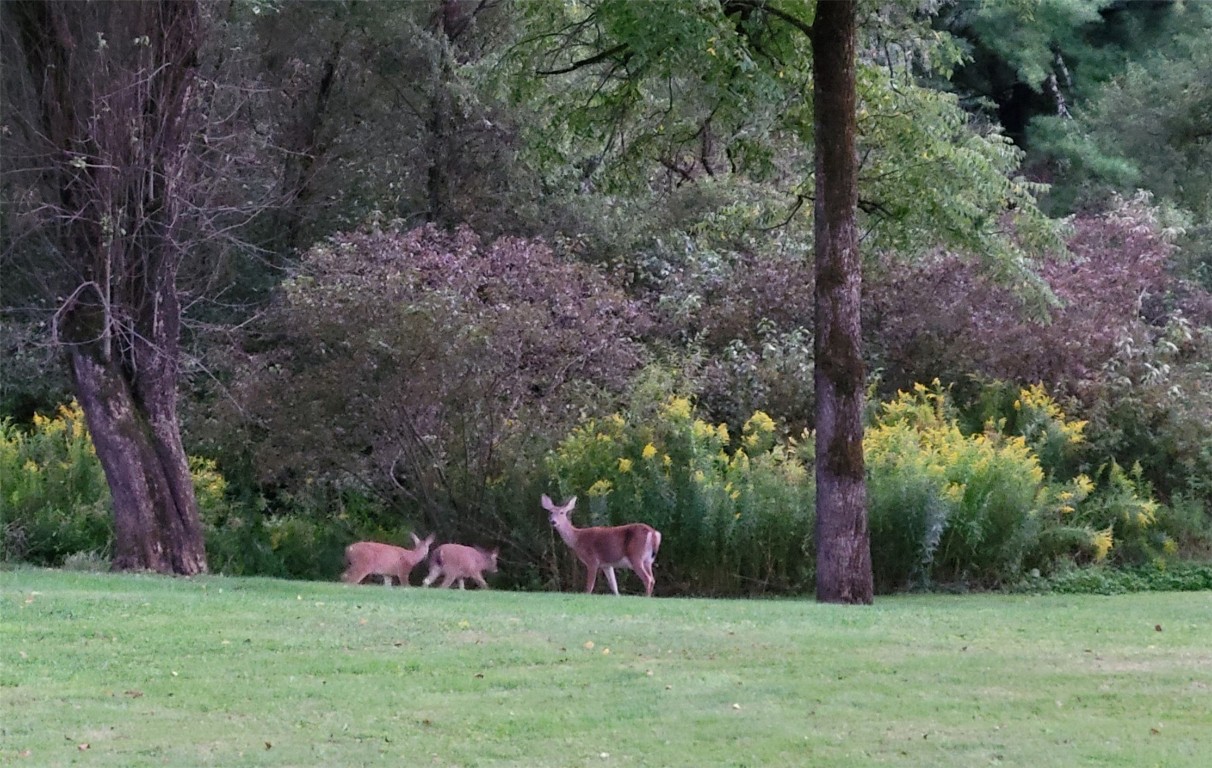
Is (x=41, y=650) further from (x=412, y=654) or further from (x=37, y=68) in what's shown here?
(x=37, y=68)

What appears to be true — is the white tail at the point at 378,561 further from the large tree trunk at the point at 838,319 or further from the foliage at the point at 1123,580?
the foliage at the point at 1123,580

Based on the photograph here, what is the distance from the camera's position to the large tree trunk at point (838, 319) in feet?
44.4

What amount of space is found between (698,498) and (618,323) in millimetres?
3591

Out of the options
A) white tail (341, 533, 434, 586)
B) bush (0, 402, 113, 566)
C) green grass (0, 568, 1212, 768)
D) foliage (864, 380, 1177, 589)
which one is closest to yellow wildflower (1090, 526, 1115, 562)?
foliage (864, 380, 1177, 589)

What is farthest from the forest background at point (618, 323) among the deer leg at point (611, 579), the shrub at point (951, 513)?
the deer leg at point (611, 579)

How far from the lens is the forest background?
16.2m

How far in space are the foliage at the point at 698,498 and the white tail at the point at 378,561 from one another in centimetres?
221

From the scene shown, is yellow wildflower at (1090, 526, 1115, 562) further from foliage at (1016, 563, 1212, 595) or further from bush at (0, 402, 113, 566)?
bush at (0, 402, 113, 566)

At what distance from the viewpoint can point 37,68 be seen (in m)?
15.1

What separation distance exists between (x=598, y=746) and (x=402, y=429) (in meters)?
11.1

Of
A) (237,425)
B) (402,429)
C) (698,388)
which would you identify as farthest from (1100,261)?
(237,425)

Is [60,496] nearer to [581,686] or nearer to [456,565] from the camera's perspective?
[456,565]

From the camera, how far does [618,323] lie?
1917 centimetres

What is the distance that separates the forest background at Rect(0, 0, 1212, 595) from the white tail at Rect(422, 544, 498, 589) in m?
1.43
